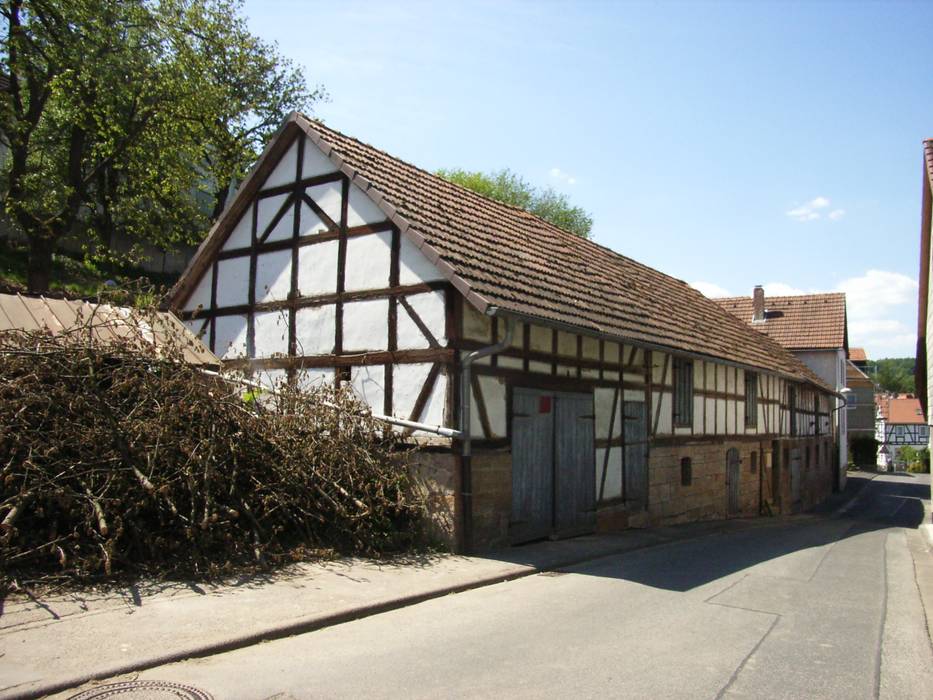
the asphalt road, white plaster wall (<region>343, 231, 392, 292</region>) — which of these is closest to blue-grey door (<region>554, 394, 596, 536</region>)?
the asphalt road

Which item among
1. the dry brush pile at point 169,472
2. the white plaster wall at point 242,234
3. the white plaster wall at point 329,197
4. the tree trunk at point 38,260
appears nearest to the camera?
the dry brush pile at point 169,472

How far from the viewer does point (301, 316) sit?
12.0 meters

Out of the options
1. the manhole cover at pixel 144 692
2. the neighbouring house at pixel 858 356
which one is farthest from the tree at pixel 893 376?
the manhole cover at pixel 144 692

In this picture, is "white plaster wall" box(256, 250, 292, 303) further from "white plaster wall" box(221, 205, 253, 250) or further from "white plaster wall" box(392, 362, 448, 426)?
"white plaster wall" box(392, 362, 448, 426)

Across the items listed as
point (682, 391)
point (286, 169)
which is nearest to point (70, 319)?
point (286, 169)

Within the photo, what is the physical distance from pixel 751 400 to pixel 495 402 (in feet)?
43.5

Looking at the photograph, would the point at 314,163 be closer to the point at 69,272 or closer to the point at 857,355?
the point at 69,272

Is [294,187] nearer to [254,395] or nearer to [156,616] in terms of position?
[254,395]

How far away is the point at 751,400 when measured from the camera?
21.3 meters

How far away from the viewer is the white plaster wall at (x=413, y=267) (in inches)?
407

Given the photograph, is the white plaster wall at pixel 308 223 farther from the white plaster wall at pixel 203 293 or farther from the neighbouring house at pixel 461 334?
the white plaster wall at pixel 203 293

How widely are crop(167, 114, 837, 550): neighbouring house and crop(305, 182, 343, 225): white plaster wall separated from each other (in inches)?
1.1

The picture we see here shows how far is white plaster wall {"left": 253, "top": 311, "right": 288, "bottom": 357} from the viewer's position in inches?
481

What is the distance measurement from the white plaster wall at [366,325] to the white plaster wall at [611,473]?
14.6 ft
